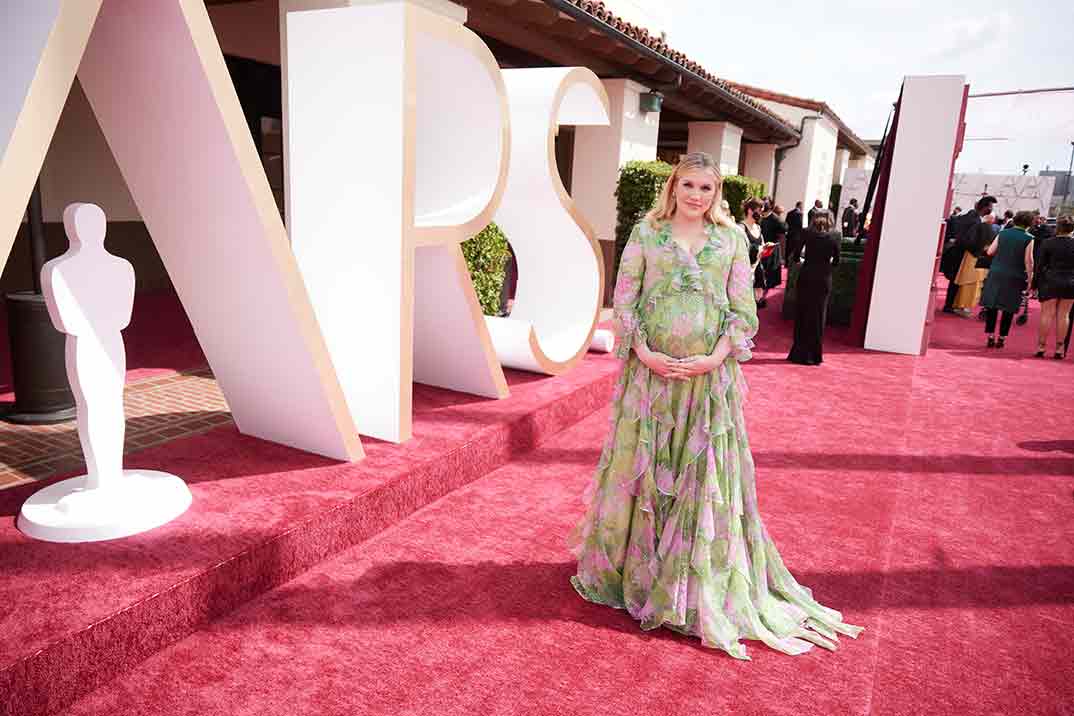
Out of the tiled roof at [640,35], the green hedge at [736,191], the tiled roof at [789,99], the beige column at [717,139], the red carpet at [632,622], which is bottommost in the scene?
the red carpet at [632,622]

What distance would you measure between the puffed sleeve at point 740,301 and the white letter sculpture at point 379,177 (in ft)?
6.22

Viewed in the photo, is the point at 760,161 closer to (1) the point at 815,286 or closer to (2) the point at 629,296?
(1) the point at 815,286

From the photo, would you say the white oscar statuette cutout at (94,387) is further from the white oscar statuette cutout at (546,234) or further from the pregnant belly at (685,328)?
the white oscar statuette cutout at (546,234)

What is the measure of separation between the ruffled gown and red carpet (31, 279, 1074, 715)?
0.47 ft

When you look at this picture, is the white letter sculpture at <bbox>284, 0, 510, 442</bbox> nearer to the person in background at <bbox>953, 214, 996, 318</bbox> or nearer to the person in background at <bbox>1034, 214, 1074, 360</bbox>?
the person in background at <bbox>1034, 214, 1074, 360</bbox>

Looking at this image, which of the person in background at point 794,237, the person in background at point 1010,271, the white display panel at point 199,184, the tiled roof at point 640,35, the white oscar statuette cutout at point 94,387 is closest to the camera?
the white display panel at point 199,184

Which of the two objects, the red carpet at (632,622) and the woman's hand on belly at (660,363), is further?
the woman's hand on belly at (660,363)

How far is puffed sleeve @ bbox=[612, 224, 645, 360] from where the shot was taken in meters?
3.23

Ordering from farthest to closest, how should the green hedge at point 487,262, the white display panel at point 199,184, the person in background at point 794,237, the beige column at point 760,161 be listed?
the beige column at point 760,161 → the person in background at point 794,237 → the green hedge at point 487,262 → the white display panel at point 199,184

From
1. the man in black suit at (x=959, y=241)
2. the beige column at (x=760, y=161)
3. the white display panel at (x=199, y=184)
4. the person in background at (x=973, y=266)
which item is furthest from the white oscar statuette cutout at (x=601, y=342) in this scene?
the beige column at (x=760, y=161)

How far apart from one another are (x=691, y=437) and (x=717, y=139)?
13862 millimetres

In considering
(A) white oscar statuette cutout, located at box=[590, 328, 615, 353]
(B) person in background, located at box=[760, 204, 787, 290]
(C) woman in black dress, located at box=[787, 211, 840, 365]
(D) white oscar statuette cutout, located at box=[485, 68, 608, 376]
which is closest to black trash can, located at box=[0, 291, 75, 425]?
(D) white oscar statuette cutout, located at box=[485, 68, 608, 376]

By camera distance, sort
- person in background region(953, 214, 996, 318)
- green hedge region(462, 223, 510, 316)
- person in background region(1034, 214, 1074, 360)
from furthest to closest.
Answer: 1. person in background region(953, 214, 996, 318)
2. person in background region(1034, 214, 1074, 360)
3. green hedge region(462, 223, 510, 316)

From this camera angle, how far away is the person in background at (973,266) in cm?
1218
